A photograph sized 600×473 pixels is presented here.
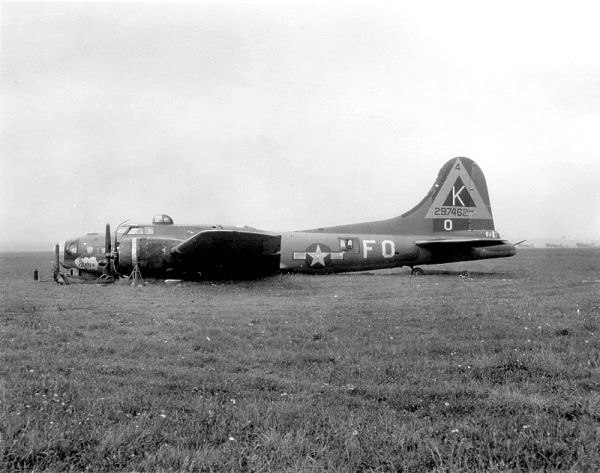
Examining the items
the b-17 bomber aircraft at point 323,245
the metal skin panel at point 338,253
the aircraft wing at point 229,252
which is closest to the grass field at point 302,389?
the aircraft wing at point 229,252

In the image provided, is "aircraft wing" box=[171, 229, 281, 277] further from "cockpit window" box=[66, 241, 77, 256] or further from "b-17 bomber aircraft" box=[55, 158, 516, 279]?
"cockpit window" box=[66, 241, 77, 256]

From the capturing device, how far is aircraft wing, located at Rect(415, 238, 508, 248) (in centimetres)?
1692

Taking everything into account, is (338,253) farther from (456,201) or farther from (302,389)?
(302,389)

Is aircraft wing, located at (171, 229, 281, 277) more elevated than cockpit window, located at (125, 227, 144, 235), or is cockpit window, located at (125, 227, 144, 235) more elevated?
cockpit window, located at (125, 227, 144, 235)

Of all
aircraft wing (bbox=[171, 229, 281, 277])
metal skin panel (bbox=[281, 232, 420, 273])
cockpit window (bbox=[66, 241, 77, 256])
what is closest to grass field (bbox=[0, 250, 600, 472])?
aircraft wing (bbox=[171, 229, 281, 277])

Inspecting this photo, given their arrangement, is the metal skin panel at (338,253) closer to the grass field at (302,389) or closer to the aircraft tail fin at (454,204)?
the aircraft tail fin at (454,204)

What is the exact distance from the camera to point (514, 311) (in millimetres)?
8469

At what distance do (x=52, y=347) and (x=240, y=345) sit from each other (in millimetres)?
2411

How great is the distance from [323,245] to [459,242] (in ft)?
16.8

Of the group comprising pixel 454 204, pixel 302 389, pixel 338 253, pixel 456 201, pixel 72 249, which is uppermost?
pixel 456 201

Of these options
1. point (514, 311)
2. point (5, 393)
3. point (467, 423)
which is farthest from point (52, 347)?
point (514, 311)

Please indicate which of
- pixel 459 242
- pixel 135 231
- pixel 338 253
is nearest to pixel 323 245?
pixel 338 253

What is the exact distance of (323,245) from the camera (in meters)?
17.6

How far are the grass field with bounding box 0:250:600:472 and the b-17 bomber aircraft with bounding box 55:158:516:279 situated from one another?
575cm
